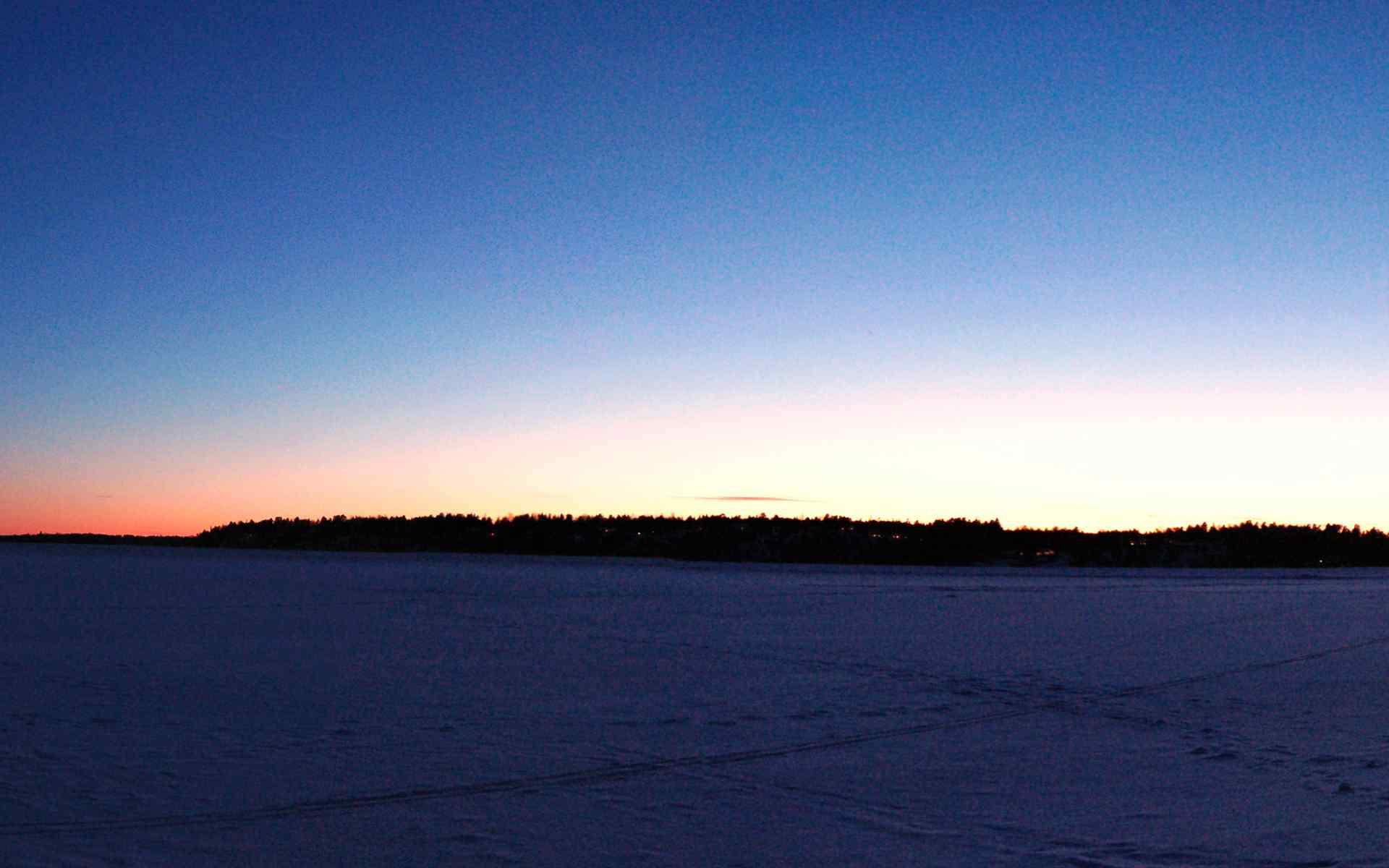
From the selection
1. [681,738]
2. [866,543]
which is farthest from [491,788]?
[866,543]

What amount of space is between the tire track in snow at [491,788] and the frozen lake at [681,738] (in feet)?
0.07

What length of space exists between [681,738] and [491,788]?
1571 mm

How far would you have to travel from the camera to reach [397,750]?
629 cm

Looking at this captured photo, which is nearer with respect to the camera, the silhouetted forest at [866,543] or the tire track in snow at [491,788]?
the tire track in snow at [491,788]

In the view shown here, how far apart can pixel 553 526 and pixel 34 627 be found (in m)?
32.6

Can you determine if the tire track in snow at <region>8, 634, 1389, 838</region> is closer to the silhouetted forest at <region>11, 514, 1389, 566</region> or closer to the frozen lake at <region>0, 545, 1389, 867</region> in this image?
the frozen lake at <region>0, 545, 1389, 867</region>

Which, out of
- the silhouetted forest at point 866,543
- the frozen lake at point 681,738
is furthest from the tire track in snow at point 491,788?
the silhouetted forest at point 866,543

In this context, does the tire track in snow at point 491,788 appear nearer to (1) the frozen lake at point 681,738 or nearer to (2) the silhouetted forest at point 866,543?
(1) the frozen lake at point 681,738

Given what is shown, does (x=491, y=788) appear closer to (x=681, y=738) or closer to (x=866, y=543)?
(x=681, y=738)

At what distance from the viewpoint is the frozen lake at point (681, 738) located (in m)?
4.65

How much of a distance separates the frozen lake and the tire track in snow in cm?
2

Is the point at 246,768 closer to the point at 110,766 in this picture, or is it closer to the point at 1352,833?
the point at 110,766

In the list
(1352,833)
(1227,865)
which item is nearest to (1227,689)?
(1352,833)

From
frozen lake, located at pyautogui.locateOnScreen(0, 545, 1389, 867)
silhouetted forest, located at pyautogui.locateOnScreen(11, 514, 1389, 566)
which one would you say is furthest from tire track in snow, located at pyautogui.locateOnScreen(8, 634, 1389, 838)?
silhouetted forest, located at pyautogui.locateOnScreen(11, 514, 1389, 566)
